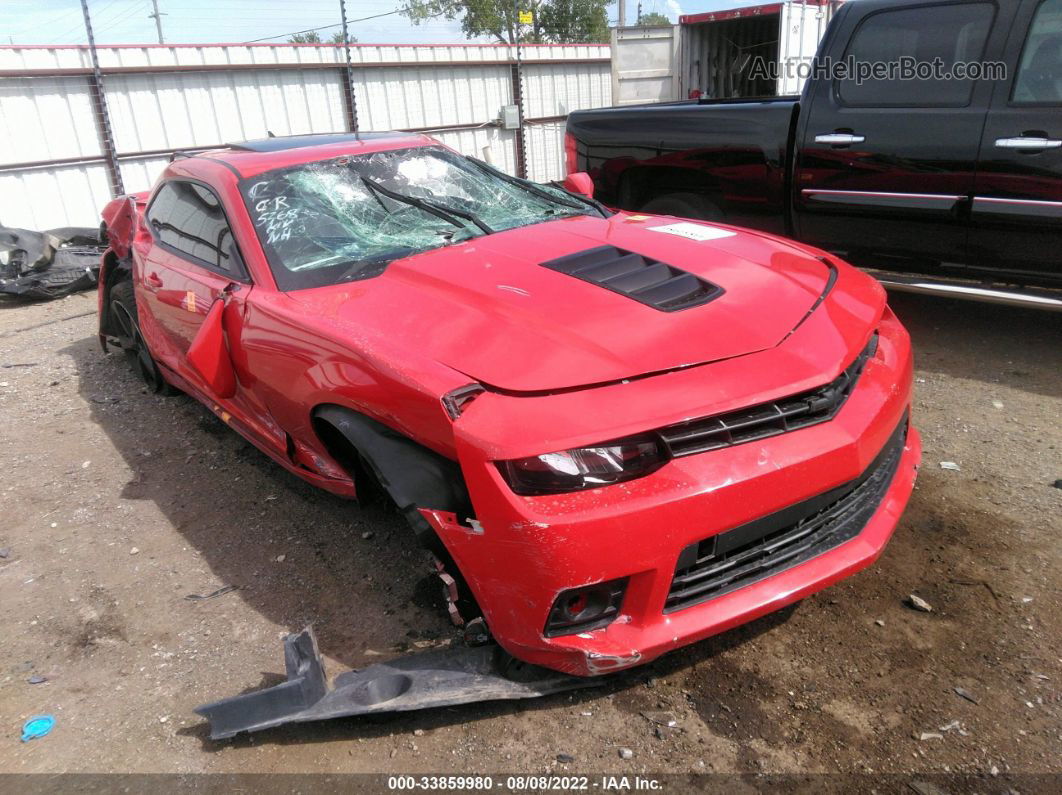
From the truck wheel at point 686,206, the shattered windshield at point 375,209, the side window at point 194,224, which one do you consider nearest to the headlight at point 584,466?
the shattered windshield at point 375,209

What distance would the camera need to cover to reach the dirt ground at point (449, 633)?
216cm

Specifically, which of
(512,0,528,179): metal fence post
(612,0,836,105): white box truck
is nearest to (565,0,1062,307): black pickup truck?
(612,0,836,105): white box truck

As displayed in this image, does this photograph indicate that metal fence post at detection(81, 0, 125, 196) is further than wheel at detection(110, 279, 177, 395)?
Yes

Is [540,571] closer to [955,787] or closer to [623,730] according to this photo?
[623,730]

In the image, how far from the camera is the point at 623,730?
2217 millimetres

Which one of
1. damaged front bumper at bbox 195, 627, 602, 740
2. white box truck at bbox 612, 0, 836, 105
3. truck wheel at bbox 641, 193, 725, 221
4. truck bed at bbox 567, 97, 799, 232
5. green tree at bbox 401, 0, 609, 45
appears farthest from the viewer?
green tree at bbox 401, 0, 609, 45

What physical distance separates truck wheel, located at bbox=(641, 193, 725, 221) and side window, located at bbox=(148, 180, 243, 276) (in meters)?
3.11

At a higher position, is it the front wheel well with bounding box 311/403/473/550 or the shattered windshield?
the shattered windshield

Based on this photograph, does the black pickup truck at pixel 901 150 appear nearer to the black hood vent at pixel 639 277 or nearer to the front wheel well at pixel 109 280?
the black hood vent at pixel 639 277

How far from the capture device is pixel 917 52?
4586 mm

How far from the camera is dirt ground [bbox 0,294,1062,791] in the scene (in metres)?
2.16

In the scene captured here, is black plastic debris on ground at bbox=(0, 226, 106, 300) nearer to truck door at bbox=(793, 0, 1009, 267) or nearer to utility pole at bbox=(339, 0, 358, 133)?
utility pole at bbox=(339, 0, 358, 133)

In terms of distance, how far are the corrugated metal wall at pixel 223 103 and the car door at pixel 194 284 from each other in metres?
6.98

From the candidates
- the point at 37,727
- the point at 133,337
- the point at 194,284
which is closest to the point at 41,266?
the point at 133,337
